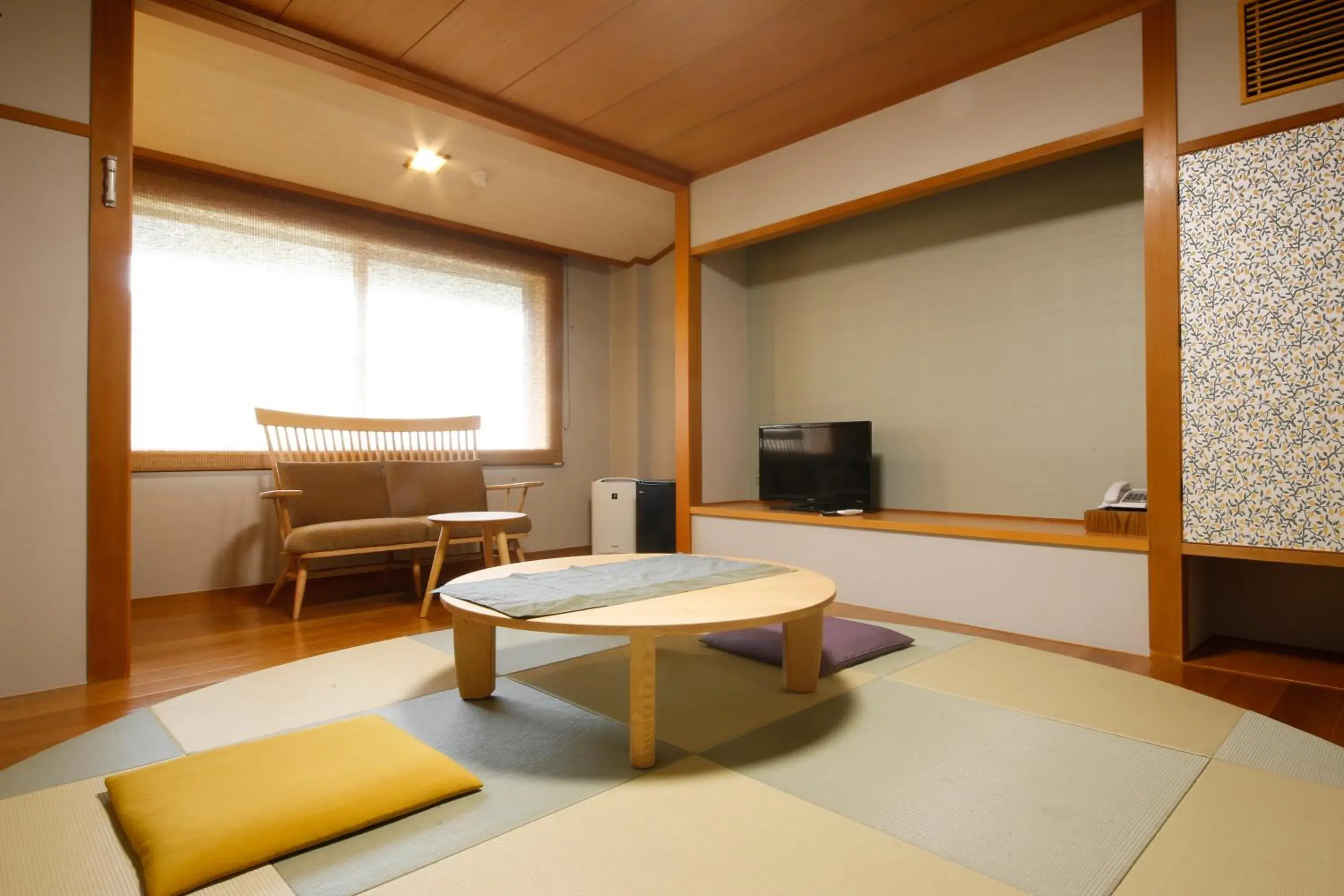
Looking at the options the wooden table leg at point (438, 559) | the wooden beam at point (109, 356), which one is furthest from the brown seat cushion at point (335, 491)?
the wooden beam at point (109, 356)

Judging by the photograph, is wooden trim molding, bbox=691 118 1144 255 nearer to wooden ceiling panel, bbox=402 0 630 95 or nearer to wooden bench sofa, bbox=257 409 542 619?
wooden ceiling panel, bbox=402 0 630 95

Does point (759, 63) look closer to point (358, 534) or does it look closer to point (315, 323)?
point (358, 534)

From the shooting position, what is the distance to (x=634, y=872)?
1.23 metres

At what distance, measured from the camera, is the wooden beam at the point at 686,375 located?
4.45 metres

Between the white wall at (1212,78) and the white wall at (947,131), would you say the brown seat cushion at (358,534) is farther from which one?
the white wall at (1212,78)

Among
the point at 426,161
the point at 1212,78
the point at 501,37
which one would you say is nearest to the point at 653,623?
the point at 501,37

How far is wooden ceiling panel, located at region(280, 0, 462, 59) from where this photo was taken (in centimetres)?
271

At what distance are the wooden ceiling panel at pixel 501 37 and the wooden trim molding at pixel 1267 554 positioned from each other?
2931 millimetres

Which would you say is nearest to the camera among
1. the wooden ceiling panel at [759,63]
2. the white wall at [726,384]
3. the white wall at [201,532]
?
the wooden ceiling panel at [759,63]

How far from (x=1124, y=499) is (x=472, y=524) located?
2925 mm

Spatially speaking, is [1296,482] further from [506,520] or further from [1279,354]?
[506,520]

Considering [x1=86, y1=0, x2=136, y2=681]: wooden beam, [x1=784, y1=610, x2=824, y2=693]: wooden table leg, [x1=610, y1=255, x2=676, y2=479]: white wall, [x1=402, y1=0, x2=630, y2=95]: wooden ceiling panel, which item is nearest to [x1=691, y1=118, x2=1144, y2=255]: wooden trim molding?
[x1=610, y1=255, x2=676, y2=479]: white wall

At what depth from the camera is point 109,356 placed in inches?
96.1

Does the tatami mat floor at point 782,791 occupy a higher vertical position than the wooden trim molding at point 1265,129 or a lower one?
lower
